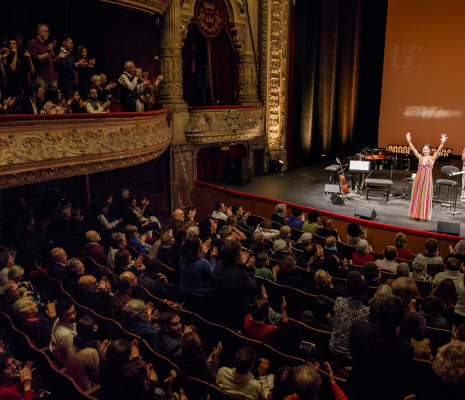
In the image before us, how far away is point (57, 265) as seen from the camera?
461cm

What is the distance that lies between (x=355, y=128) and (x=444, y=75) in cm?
287

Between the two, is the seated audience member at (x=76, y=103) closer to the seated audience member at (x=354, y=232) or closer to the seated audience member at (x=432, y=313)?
the seated audience member at (x=354, y=232)

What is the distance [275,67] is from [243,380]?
10037 mm

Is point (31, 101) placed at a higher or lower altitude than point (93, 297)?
higher

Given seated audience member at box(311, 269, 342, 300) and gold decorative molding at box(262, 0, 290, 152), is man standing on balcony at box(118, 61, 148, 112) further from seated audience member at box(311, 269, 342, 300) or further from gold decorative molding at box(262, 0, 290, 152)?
gold decorative molding at box(262, 0, 290, 152)

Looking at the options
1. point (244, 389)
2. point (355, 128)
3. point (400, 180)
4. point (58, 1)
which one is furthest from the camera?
point (355, 128)

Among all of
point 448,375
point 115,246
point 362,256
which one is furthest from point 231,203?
point 448,375

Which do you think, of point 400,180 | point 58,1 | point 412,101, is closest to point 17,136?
point 58,1

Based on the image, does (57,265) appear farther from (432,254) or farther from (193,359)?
(432,254)

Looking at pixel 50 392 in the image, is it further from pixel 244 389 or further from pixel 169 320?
pixel 244 389

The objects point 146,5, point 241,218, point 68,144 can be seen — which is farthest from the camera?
point 146,5

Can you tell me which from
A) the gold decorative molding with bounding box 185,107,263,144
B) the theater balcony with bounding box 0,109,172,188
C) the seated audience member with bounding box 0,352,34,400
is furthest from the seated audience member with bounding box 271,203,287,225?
the seated audience member with bounding box 0,352,34,400

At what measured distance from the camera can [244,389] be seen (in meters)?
2.76

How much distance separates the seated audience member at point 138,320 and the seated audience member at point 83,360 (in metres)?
0.34
